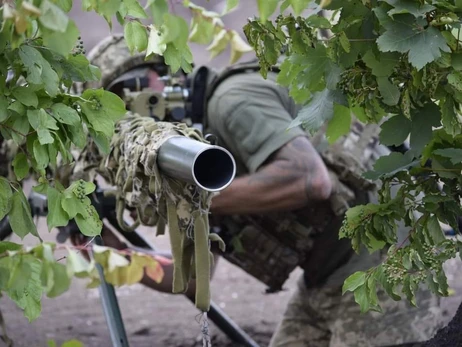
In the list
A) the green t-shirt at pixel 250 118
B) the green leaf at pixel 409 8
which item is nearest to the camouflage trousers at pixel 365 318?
the green t-shirt at pixel 250 118

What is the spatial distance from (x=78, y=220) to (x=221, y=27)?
1.21 m

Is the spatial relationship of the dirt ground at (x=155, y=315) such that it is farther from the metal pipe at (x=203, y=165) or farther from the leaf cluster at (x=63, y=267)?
the leaf cluster at (x=63, y=267)

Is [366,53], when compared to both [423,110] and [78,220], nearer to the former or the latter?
[423,110]

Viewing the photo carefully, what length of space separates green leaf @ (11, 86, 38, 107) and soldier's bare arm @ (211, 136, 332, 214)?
1.61 meters

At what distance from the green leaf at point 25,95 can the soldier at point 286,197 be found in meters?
1.65

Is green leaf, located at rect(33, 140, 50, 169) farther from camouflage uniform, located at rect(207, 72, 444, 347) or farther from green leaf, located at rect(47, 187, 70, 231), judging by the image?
camouflage uniform, located at rect(207, 72, 444, 347)

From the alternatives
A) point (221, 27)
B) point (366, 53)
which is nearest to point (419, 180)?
point (366, 53)

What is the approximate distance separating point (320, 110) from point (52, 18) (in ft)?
2.48

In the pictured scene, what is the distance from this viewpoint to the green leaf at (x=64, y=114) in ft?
5.36

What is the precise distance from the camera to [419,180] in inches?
77.8

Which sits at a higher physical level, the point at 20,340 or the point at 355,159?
the point at 355,159

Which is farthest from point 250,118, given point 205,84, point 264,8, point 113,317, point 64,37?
point 64,37

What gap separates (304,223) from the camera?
350 cm

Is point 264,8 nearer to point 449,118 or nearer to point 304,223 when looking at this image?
point 449,118
